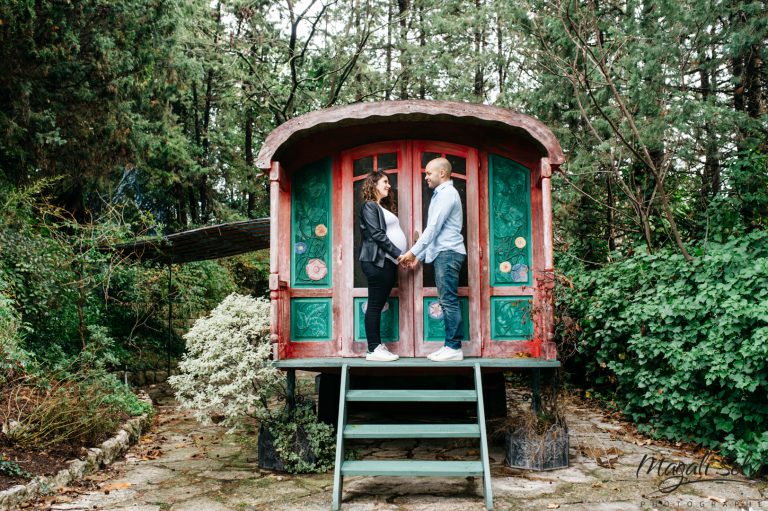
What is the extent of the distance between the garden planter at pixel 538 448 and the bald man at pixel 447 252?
2.74ft

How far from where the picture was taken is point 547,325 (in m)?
5.33

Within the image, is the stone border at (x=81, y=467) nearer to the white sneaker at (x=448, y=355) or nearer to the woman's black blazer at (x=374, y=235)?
the woman's black blazer at (x=374, y=235)

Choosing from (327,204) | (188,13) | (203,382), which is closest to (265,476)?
(203,382)

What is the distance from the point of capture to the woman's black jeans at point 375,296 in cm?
561

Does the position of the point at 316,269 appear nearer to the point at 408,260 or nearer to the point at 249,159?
the point at 408,260

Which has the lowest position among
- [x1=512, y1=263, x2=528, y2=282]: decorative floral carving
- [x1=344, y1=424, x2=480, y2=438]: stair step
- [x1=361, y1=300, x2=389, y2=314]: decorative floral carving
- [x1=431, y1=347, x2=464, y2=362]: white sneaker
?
[x1=344, y1=424, x2=480, y2=438]: stair step

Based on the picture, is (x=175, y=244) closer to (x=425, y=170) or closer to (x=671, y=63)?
(x=425, y=170)

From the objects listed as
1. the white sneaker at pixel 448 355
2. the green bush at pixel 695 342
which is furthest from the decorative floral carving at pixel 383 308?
the green bush at pixel 695 342

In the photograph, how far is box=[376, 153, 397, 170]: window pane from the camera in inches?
243

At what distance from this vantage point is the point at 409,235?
19.9 ft

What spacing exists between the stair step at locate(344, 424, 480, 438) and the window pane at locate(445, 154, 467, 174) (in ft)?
8.48

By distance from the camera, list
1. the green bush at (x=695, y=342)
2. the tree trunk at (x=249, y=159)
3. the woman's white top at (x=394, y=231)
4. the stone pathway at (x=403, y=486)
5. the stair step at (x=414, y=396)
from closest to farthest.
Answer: the stone pathway at (x=403, y=486) < the green bush at (x=695, y=342) < the stair step at (x=414, y=396) < the woman's white top at (x=394, y=231) < the tree trunk at (x=249, y=159)

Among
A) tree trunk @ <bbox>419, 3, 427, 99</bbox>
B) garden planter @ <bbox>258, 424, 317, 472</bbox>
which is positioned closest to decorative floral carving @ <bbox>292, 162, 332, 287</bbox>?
garden planter @ <bbox>258, 424, 317, 472</bbox>

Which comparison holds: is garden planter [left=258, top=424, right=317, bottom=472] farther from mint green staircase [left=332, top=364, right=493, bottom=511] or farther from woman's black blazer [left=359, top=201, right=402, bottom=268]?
woman's black blazer [left=359, top=201, right=402, bottom=268]
